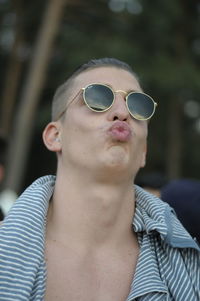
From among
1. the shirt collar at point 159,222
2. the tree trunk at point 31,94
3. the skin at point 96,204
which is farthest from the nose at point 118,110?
the tree trunk at point 31,94

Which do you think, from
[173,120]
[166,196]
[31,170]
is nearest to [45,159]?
[31,170]

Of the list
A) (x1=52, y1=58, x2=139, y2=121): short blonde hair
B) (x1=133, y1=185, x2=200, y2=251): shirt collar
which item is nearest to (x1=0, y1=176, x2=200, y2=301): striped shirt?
(x1=133, y1=185, x2=200, y2=251): shirt collar

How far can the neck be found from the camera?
2.00 meters

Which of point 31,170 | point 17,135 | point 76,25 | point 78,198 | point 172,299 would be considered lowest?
point 31,170

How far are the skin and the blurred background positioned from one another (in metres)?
8.99

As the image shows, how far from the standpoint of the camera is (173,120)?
579 inches

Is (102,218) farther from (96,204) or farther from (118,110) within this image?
(118,110)

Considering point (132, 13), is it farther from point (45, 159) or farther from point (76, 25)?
point (45, 159)

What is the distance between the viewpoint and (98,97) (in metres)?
2.02

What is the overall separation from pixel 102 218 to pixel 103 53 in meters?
9.86

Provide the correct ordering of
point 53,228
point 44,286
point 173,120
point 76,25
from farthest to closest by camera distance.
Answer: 1. point 173,120
2. point 76,25
3. point 53,228
4. point 44,286

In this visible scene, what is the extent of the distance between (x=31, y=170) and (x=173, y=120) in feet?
22.2

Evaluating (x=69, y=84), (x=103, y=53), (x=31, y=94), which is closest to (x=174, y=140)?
(x=103, y=53)

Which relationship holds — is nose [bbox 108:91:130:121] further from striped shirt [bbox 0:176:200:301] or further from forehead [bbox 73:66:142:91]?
striped shirt [bbox 0:176:200:301]
